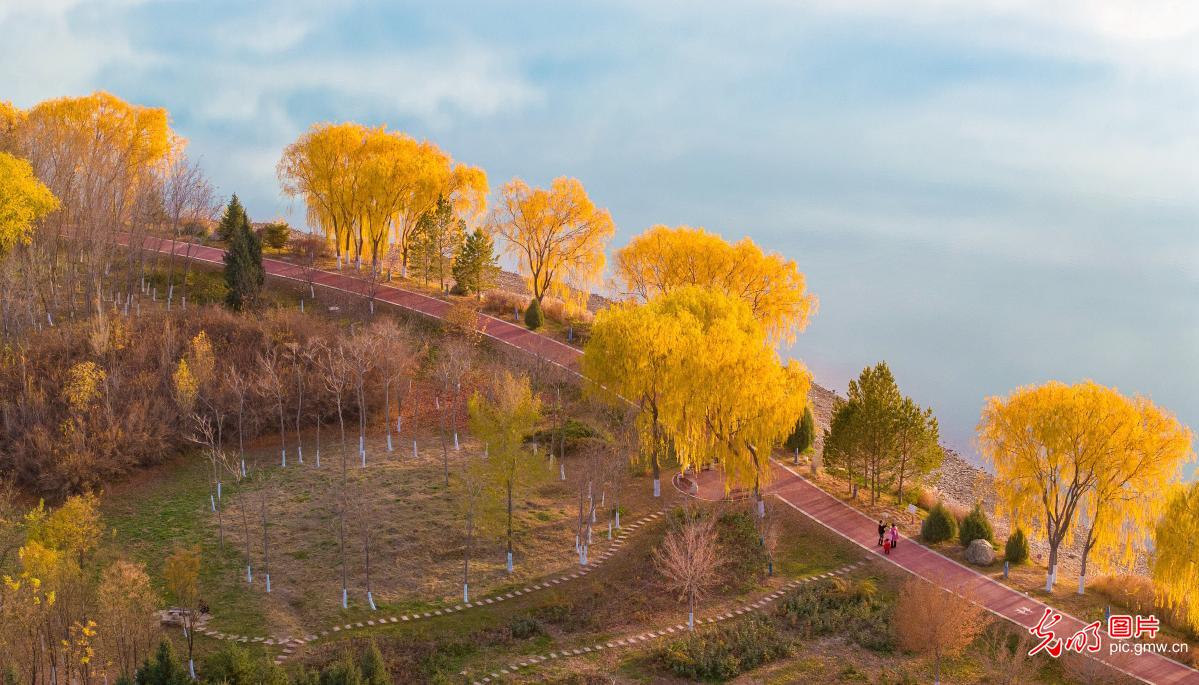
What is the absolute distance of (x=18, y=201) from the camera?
57.4 meters

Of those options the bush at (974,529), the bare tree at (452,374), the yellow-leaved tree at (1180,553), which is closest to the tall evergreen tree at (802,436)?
the bush at (974,529)

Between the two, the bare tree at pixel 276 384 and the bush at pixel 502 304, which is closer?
the bare tree at pixel 276 384

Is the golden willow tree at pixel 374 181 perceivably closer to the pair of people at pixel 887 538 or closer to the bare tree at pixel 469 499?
the bare tree at pixel 469 499

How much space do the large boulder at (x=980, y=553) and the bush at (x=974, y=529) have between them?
0.52 m

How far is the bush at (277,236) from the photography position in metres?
80.4

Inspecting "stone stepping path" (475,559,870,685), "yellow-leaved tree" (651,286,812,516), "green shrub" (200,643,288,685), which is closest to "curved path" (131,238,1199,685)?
"stone stepping path" (475,559,870,685)

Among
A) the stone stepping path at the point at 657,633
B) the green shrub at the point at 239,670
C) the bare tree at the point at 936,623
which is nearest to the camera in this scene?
the green shrub at the point at 239,670

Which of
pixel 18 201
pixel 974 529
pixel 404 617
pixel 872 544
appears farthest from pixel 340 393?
pixel 974 529

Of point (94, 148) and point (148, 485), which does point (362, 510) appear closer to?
point (148, 485)

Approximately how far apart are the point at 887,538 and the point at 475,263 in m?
35.9

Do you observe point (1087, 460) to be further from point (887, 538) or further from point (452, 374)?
point (452, 374)

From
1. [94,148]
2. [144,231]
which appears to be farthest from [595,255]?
[94,148]

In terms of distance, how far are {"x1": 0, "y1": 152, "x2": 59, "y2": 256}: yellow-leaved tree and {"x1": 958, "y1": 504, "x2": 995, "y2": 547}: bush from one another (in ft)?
165

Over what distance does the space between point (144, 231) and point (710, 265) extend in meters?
34.9
